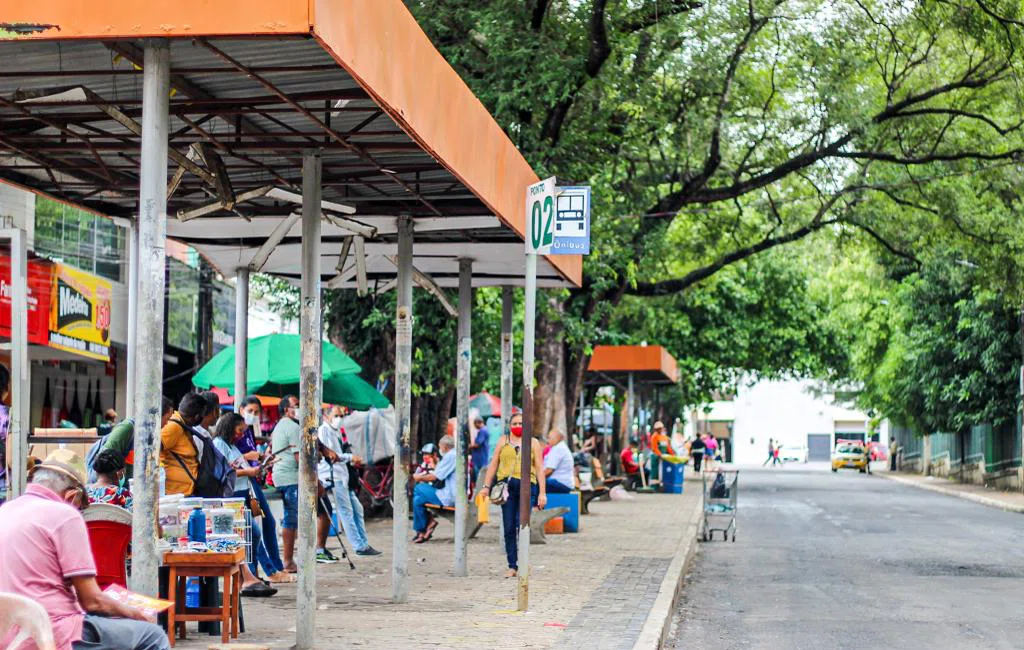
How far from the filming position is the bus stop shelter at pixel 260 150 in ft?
23.2

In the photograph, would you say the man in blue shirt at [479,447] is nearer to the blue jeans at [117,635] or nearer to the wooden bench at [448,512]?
the wooden bench at [448,512]

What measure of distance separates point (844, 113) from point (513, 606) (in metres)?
14.4

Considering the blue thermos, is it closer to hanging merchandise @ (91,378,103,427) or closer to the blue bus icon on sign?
the blue bus icon on sign

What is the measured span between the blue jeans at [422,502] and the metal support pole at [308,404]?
9120 millimetres

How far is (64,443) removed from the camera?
1466 cm

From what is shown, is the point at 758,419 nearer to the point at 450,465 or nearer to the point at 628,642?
the point at 450,465

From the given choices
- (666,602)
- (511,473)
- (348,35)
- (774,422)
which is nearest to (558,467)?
(511,473)

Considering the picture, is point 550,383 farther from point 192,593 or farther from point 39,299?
point 192,593

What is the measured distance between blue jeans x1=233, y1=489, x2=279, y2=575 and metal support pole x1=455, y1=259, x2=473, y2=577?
1840mm

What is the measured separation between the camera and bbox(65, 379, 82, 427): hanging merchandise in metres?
24.9

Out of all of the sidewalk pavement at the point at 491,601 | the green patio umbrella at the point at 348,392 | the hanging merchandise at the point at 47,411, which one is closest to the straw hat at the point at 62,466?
the sidewalk pavement at the point at 491,601

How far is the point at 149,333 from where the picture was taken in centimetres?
722

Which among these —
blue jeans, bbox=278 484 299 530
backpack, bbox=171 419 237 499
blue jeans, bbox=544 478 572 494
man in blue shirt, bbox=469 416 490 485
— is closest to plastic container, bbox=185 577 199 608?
backpack, bbox=171 419 237 499

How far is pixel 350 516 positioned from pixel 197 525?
21.5 ft
